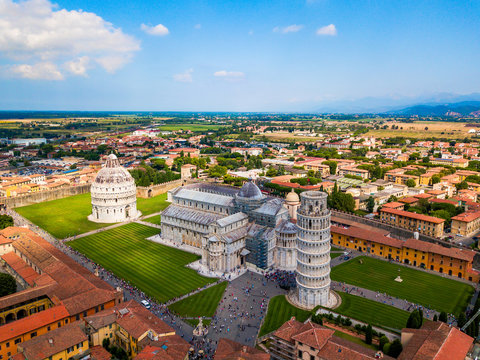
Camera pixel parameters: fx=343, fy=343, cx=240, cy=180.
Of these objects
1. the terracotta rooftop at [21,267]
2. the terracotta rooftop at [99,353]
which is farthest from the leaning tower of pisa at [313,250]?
the terracotta rooftop at [21,267]

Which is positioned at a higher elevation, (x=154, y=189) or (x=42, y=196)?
(x=42, y=196)

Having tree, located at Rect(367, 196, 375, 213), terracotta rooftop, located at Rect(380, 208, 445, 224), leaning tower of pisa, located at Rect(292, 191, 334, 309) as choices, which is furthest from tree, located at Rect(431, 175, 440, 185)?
leaning tower of pisa, located at Rect(292, 191, 334, 309)

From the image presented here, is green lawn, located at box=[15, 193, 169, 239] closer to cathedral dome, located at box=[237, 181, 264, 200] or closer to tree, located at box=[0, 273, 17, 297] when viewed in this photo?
tree, located at box=[0, 273, 17, 297]

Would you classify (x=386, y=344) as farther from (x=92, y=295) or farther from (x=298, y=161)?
(x=298, y=161)

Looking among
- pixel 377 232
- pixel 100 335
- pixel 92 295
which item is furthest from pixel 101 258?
pixel 377 232

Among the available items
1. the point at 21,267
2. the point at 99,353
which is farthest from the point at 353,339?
the point at 21,267

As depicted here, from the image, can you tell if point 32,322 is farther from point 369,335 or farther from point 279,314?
point 369,335
